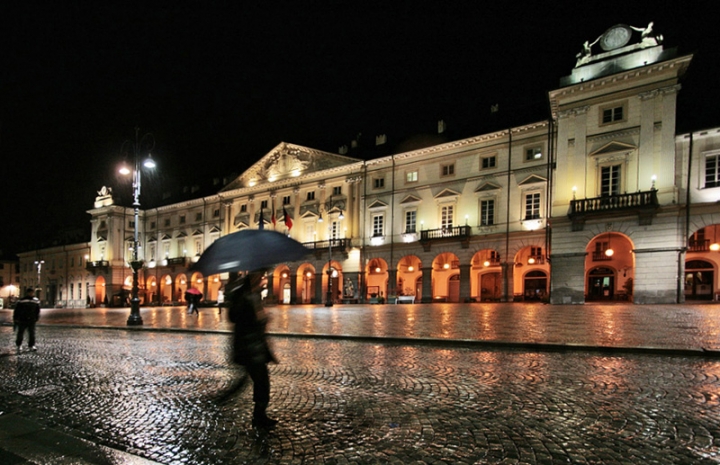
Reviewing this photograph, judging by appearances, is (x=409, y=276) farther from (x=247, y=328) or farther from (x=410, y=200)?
(x=247, y=328)

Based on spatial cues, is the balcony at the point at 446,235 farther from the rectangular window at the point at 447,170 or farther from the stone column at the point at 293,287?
the stone column at the point at 293,287

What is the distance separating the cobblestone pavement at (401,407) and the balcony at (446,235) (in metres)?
26.4

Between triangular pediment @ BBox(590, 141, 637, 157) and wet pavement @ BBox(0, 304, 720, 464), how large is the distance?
68.6 feet

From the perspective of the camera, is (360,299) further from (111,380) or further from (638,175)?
(111,380)

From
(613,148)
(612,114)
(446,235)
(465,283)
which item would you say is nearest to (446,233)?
(446,235)

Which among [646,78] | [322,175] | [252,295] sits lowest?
[252,295]

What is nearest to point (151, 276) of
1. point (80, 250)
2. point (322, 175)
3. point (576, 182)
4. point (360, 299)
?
point (80, 250)

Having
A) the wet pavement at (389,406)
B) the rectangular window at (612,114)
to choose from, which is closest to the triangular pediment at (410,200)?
the rectangular window at (612,114)

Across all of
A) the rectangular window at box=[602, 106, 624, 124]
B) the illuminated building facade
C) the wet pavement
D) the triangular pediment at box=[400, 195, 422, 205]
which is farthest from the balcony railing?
the wet pavement

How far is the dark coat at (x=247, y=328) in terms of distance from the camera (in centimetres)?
436

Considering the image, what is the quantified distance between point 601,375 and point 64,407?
785 cm

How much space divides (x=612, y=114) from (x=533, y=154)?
625 cm

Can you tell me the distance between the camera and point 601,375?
21.7 ft

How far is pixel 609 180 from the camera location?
2769 cm
